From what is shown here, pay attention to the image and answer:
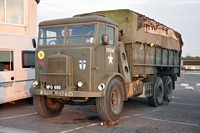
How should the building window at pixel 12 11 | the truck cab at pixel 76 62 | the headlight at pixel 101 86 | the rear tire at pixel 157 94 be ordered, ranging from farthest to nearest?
the building window at pixel 12 11, the rear tire at pixel 157 94, the truck cab at pixel 76 62, the headlight at pixel 101 86

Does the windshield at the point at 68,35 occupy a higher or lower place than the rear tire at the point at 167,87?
higher

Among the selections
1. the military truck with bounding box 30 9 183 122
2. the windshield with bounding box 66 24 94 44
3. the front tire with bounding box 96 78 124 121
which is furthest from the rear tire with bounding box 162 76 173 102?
the windshield with bounding box 66 24 94 44

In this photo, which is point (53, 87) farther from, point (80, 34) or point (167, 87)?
point (167, 87)

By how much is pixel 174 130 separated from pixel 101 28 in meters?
3.48

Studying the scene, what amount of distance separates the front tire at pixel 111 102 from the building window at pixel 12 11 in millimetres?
10800

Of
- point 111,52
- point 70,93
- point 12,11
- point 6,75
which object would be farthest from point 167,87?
point 12,11

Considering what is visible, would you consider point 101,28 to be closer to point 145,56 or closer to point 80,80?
point 80,80

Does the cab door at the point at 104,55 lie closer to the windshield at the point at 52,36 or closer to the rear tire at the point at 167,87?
the windshield at the point at 52,36

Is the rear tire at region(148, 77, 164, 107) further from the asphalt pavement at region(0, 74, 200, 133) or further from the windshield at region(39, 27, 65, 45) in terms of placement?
the windshield at region(39, 27, 65, 45)

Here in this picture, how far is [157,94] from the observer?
12.0 metres

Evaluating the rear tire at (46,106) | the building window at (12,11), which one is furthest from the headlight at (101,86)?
the building window at (12,11)

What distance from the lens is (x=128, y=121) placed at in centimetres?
862

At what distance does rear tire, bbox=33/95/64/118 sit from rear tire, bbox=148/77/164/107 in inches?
166

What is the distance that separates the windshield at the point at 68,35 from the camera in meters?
8.19
